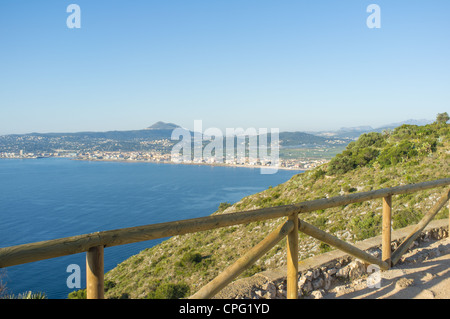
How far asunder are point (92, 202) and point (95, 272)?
185 ft

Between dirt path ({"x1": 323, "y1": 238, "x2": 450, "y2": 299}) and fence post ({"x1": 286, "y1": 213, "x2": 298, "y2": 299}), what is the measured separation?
737 mm

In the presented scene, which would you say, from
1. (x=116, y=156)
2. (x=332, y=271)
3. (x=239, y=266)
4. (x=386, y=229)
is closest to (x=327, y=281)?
(x=332, y=271)

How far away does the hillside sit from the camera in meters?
7.23

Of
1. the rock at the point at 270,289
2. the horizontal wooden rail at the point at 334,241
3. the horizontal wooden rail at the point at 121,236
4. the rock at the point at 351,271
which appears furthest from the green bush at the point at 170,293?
the horizontal wooden rail at the point at 121,236

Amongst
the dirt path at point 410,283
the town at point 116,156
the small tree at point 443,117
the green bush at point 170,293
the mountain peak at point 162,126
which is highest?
the mountain peak at point 162,126

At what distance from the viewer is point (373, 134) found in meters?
22.6

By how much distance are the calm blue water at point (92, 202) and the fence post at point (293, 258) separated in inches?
888

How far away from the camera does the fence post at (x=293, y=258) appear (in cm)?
215

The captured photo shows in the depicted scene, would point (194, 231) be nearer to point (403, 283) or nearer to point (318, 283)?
point (318, 283)

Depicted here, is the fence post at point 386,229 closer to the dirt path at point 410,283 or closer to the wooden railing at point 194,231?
the dirt path at point 410,283

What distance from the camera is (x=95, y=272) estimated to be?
1.47 m

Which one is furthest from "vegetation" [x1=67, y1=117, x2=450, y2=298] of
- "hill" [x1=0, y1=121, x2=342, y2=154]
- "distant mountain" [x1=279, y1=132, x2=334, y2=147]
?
"hill" [x1=0, y1=121, x2=342, y2=154]
